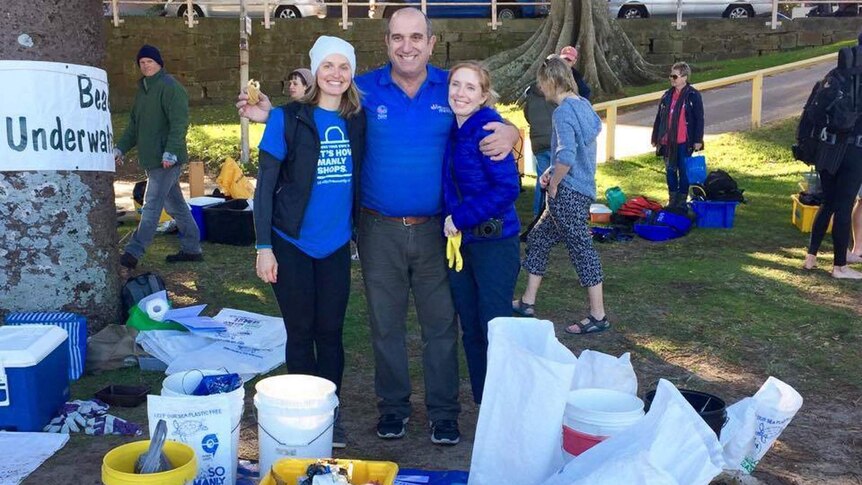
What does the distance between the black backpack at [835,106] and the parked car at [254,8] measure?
15.3 m

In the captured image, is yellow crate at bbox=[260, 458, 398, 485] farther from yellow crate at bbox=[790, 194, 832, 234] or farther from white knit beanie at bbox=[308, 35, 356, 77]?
yellow crate at bbox=[790, 194, 832, 234]

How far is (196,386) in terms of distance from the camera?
3.69m

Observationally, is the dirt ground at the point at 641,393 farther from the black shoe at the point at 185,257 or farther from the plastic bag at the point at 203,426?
the black shoe at the point at 185,257

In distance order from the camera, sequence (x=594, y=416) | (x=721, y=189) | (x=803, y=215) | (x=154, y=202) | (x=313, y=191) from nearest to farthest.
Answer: (x=594, y=416), (x=313, y=191), (x=154, y=202), (x=803, y=215), (x=721, y=189)

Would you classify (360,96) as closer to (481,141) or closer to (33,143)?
(481,141)

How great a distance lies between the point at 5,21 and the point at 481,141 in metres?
3.04

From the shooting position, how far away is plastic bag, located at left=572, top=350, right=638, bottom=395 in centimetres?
365

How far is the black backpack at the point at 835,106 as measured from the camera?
648 cm

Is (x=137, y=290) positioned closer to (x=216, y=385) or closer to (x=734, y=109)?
(x=216, y=385)

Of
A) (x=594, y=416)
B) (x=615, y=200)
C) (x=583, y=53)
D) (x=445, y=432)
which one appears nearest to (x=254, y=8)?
(x=583, y=53)

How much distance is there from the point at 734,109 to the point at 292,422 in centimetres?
1404

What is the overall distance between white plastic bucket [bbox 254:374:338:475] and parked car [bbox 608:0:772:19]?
19593 mm

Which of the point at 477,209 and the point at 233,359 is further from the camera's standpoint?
the point at 233,359

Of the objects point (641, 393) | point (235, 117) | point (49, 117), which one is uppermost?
point (49, 117)
